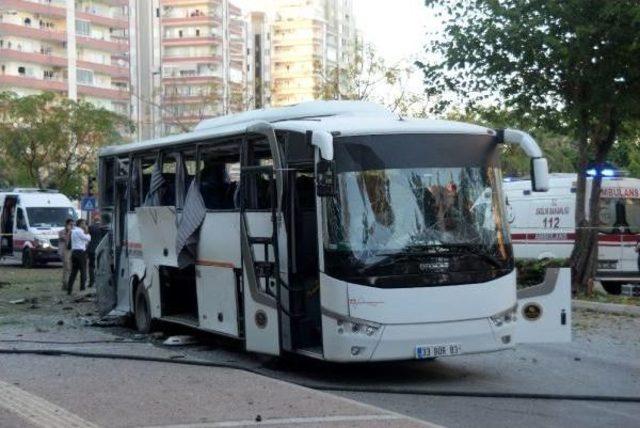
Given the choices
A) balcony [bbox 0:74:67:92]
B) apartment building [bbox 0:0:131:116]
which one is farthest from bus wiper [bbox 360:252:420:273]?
balcony [bbox 0:74:67:92]

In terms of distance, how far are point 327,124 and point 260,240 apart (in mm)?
1619

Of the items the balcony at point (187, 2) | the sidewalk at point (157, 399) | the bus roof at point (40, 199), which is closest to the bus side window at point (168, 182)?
the sidewalk at point (157, 399)

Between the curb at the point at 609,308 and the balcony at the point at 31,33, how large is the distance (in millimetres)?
75963

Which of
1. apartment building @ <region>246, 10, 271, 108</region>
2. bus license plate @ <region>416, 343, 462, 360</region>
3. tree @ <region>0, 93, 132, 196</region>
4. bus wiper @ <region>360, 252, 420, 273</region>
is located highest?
apartment building @ <region>246, 10, 271, 108</region>

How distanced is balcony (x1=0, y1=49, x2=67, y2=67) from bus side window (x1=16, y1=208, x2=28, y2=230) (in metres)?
52.5

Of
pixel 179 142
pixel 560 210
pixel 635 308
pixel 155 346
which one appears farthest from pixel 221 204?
pixel 560 210

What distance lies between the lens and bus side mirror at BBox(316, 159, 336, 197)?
10.0 m

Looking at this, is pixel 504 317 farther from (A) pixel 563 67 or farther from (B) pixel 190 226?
(A) pixel 563 67

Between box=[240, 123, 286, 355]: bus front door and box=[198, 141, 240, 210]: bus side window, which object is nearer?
box=[240, 123, 286, 355]: bus front door

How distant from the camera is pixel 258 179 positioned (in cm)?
1159

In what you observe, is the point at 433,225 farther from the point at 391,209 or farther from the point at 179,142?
the point at 179,142

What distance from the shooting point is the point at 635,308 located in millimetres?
17359

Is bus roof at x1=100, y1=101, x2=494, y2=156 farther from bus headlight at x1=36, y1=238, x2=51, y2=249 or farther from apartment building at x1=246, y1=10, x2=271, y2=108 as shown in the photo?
apartment building at x1=246, y1=10, x2=271, y2=108

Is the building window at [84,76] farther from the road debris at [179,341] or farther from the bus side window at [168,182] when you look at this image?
the road debris at [179,341]
